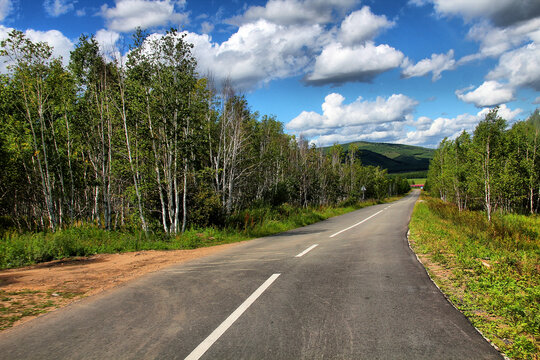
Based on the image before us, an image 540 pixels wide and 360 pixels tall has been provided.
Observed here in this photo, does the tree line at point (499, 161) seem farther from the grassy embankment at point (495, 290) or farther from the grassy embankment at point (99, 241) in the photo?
the grassy embankment at point (495, 290)

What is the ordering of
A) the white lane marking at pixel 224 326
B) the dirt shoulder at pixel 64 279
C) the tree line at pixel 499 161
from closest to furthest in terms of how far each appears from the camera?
the white lane marking at pixel 224 326 < the dirt shoulder at pixel 64 279 < the tree line at pixel 499 161

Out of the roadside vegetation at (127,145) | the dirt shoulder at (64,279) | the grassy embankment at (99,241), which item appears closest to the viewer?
the dirt shoulder at (64,279)

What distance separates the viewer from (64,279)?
6086mm

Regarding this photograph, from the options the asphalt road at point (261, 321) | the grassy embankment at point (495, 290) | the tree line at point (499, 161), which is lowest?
the grassy embankment at point (495, 290)

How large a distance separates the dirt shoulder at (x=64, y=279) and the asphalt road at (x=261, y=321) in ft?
1.44

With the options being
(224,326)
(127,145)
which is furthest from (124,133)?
(224,326)

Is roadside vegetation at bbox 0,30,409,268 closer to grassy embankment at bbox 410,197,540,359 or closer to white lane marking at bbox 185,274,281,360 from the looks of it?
white lane marking at bbox 185,274,281,360

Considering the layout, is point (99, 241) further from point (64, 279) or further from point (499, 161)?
point (499, 161)

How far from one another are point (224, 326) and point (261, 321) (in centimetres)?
47

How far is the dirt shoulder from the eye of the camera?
177 inches

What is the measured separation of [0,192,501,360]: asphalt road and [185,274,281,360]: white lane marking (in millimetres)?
13

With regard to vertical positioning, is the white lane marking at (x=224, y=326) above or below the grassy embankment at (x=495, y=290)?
above

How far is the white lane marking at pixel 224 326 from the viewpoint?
2.94 m

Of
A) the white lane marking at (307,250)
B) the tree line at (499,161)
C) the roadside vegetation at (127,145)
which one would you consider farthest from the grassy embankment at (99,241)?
the tree line at (499,161)
